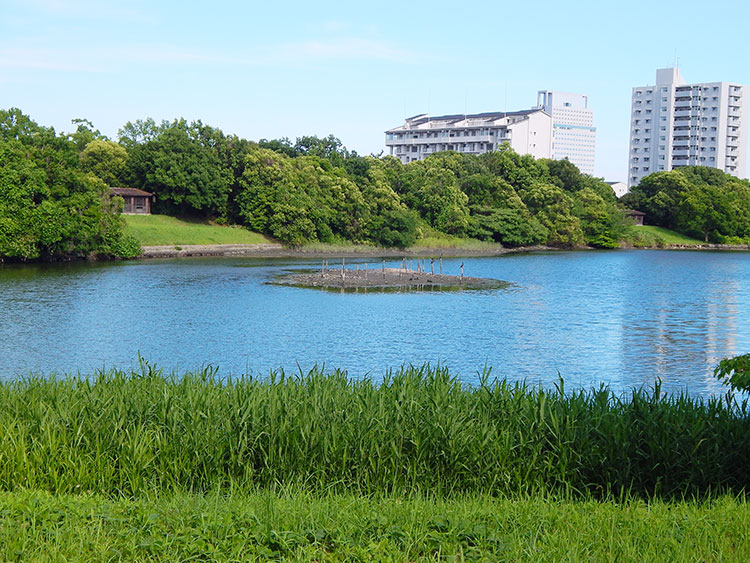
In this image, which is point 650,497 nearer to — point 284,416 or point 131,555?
point 284,416

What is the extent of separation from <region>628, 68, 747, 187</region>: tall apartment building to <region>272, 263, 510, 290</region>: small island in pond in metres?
104

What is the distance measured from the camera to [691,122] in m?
137

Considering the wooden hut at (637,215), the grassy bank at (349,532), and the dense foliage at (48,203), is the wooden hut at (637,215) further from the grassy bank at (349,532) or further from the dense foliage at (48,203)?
the grassy bank at (349,532)

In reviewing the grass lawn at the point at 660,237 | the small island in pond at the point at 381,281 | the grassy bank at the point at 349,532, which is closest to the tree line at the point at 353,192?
the grass lawn at the point at 660,237

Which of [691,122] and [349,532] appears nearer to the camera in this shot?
[349,532]

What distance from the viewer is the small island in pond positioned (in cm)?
4366

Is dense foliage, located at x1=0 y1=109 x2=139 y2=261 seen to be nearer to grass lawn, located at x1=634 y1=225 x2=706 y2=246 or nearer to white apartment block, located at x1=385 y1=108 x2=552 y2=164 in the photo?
grass lawn, located at x1=634 y1=225 x2=706 y2=246

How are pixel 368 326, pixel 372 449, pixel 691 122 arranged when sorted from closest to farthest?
pixel 372 449 → pixel 368 326 → pixel 691 122

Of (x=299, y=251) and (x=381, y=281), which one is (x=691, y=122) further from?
(x=381, y=281)

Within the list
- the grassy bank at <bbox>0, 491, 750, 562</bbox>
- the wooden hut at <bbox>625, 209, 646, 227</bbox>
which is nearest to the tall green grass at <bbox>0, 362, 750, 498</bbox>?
the grassy bank at <bbox>0, 491, 750, 562</bbox>

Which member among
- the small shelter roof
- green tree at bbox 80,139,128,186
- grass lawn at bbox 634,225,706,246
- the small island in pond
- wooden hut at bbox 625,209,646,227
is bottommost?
the small island in pond

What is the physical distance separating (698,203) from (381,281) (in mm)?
64108

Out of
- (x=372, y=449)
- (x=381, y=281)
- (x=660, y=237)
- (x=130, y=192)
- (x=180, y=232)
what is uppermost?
(x=130, y=192)

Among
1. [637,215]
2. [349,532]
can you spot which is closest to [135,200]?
[637,215]
